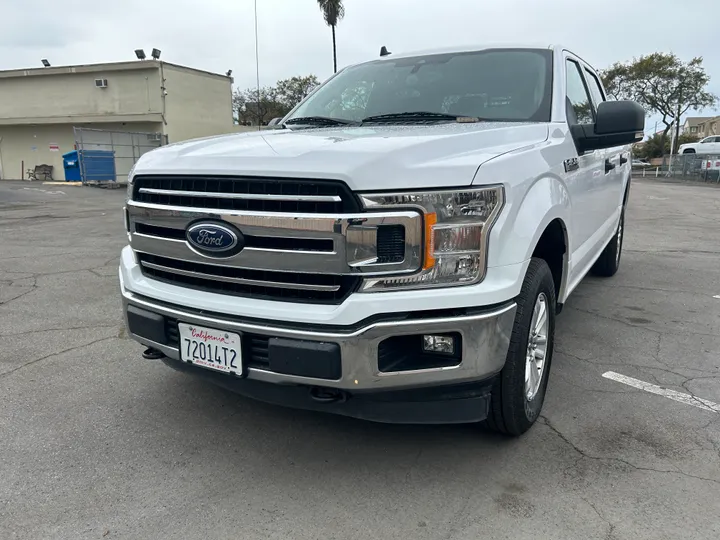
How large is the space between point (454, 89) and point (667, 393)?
224cm

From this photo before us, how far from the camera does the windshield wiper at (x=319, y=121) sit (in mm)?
3555

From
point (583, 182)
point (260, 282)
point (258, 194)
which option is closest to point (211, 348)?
point (260, 282)

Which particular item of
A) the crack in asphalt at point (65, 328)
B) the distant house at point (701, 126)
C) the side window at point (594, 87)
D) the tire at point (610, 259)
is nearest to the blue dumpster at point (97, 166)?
the crack in asphalt at point (65, 328)

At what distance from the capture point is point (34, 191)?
2247cm

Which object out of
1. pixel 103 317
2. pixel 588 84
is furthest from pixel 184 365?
pixel 588 84

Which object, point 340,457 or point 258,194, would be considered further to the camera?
point 340,457

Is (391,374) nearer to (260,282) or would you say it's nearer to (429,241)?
(429,241)

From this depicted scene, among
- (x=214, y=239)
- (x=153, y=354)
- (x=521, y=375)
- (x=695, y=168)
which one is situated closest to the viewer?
(x=214, y=239)

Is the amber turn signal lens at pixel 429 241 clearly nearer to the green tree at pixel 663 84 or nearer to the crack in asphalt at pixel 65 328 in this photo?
the crack in asphalt at pixel 65 328

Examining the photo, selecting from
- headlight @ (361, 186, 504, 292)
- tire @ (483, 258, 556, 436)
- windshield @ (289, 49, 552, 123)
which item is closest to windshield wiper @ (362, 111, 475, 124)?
windshield @ (289, 49, 552, 123)

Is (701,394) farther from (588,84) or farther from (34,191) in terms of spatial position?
(34,191)

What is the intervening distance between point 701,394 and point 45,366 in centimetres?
415

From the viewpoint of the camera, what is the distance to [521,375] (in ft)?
8.55

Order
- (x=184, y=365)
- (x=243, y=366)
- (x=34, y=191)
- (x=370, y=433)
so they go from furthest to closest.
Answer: (x=34, y=191) → (x=370, y=433) → (x=184, y=365) → (x=243, y=366)
